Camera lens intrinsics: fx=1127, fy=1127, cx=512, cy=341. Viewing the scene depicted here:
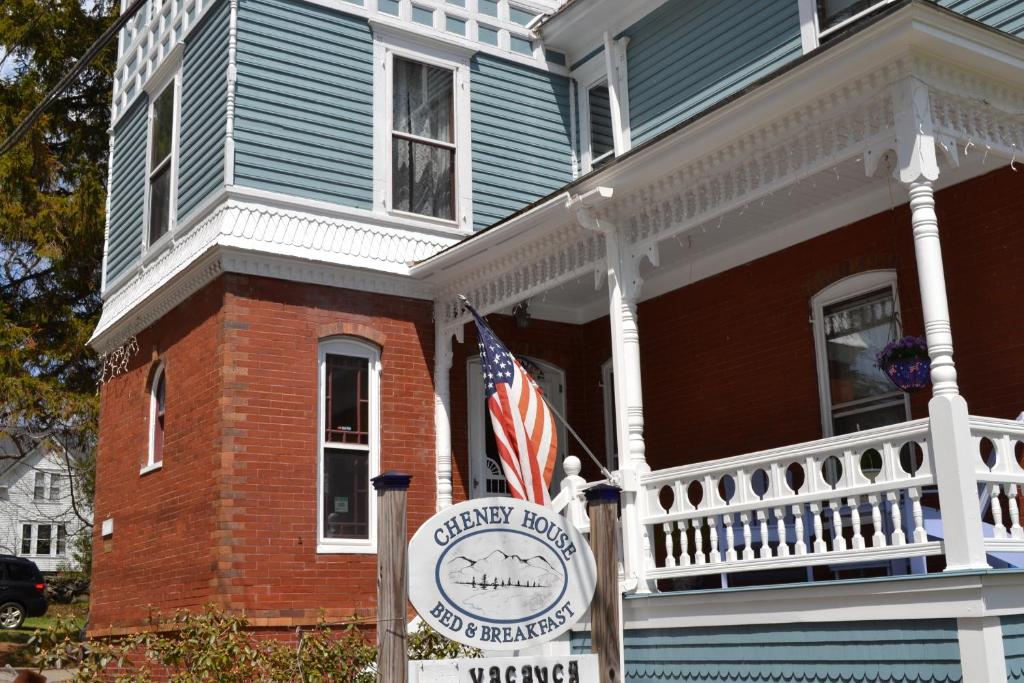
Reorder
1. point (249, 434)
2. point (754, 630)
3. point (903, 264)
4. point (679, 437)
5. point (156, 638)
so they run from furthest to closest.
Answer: point (679, 437)
point (249, 434)
point (903, 264)
point (156, 638)
point (754, 630)

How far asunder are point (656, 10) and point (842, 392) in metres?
5.53

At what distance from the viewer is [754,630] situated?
8273mm

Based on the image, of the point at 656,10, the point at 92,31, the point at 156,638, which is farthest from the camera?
the point at 92,31

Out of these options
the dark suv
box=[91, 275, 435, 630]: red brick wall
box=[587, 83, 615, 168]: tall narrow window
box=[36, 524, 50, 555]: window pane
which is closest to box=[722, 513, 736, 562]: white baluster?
box=[91, 275, 435, 630]: red brick wall

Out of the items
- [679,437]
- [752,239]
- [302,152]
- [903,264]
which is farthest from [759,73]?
[302,152]

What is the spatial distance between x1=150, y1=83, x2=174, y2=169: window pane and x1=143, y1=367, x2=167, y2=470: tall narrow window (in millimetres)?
2938

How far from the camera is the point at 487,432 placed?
1388 centimetres

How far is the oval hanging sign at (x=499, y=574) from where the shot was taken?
212 inches

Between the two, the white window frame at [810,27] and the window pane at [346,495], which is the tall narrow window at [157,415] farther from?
the white window frame at [810,27]

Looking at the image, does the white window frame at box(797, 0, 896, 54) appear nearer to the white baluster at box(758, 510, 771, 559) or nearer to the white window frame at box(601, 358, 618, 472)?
the white window frame at box(601, 358, 618, 472)

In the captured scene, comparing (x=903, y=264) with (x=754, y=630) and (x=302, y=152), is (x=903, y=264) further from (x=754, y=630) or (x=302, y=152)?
(x=302, y=152)

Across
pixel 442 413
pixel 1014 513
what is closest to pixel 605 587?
pixel 1014 513

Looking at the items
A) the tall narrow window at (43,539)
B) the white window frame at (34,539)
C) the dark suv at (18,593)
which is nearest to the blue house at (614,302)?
the dark suv at (18,593)

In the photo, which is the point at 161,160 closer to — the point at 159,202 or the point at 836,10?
the point at 159,202
